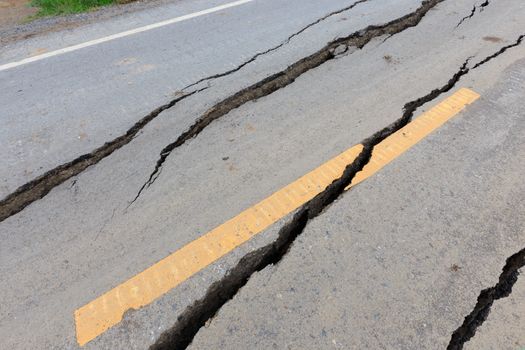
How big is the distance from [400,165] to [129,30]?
389 cm

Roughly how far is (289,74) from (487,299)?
2601 millimetres

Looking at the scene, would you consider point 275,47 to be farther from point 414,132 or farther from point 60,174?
point 60,174

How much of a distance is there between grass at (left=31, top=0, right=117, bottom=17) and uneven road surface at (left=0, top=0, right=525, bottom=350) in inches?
63.7

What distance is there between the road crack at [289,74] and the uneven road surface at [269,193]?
0.02 meters

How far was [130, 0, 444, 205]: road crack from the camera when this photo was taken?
3012mm

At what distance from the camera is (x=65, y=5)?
592 cm

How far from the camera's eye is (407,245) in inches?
87.4

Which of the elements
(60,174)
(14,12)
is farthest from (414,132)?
(14,12)

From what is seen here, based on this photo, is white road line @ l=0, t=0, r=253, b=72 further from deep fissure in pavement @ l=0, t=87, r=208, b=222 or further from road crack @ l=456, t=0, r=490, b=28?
road crack @ l=456, t=0, r=490, b=28

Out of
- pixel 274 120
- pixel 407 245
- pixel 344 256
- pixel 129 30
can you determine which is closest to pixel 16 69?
pixel 129 30

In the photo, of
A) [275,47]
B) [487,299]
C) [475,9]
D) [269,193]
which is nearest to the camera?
[487,299]

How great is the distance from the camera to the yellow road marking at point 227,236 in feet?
6.39

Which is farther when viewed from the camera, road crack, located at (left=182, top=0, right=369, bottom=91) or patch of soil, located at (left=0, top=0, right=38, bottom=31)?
patch of soil, located at (left=0, top=0, right=38, bottom=31)

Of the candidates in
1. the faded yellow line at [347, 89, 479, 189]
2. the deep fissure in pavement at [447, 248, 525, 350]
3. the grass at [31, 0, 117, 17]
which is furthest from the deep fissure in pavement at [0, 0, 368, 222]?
the grass at [31, 0, 117, 17]
